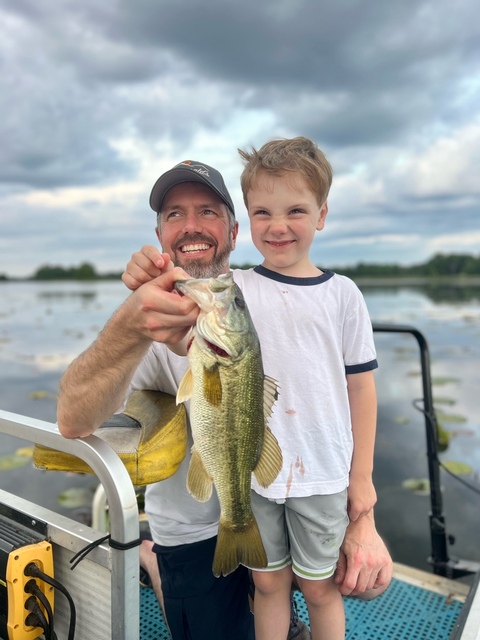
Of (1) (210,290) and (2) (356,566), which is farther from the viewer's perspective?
(2) (356,566)

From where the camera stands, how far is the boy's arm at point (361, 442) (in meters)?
2.47

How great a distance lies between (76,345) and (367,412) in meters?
17.3

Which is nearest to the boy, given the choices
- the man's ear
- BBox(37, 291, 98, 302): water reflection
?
the man's ear

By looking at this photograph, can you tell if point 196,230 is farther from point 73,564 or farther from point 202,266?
point 73,564

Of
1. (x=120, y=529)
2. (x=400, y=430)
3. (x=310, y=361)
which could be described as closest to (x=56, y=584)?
(x=120, y=529)

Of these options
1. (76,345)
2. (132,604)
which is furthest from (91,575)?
(76,345)

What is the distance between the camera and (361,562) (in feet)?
7.92

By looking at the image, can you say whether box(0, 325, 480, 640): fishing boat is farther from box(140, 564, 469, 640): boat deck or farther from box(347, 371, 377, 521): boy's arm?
box(140, 564, 469, 640): boat deck

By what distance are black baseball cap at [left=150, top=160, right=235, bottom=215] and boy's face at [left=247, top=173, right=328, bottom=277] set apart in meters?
0.61

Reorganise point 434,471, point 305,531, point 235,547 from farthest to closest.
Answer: point 434,471
point 305,531
point 235,547

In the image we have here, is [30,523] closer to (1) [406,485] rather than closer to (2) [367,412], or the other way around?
(2) [367,412]

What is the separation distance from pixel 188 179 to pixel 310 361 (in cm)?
136

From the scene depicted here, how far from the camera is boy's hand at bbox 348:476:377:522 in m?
2.46

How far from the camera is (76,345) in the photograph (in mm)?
18516
